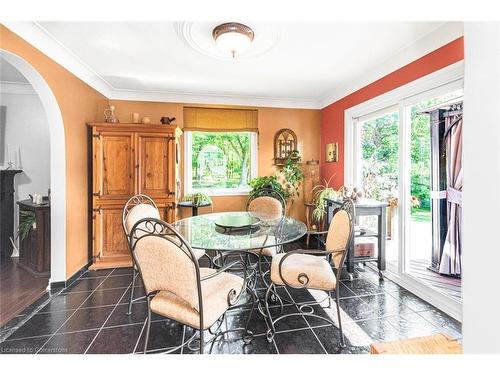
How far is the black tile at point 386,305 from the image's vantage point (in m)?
2.24

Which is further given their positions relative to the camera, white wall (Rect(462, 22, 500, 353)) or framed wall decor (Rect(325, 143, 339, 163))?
framed wall decor (Rect(325, 143, 339, 163))

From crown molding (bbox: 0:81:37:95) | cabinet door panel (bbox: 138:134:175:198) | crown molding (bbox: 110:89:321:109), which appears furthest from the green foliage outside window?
crown molding (bbox: 0:81:37:95)

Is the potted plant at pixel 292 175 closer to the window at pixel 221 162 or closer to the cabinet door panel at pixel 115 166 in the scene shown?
the window at pixel 221 162

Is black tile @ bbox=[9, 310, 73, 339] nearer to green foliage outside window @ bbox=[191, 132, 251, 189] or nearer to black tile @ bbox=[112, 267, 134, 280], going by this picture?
black tile @ bbox=[112, 267, 134, 280]

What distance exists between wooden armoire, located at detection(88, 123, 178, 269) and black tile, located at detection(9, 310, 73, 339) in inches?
42.1

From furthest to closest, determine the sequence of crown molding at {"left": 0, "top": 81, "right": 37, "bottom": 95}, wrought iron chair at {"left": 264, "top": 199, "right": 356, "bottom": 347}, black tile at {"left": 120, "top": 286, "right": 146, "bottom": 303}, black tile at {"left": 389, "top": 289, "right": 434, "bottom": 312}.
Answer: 1. crown molding at {"left": 0, "top": 81, "right": 37, "bottom": 95}
2. black tile at {"left": 120, "top": 286, "right": 146, "bottom": 303}
3. black tile at {"left": 389, "top": 289, "right": 434, "bottom": 312}
4. wrought iron chair at {"left": 264, "top": 199, "right": 356, "bottom": 347}

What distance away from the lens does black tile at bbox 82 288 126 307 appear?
94.5 inches

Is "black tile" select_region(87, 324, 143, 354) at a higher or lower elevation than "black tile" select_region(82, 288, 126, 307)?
lower

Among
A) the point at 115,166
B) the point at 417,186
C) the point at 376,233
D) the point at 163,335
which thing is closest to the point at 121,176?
the point at 115,166

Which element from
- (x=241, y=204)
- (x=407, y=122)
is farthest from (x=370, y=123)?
(x=241, y=204)

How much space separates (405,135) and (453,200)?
0.83 meters

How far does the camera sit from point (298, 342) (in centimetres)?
182

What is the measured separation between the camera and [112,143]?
10.8 feet

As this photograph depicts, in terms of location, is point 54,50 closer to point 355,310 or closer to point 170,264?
point 170,264
